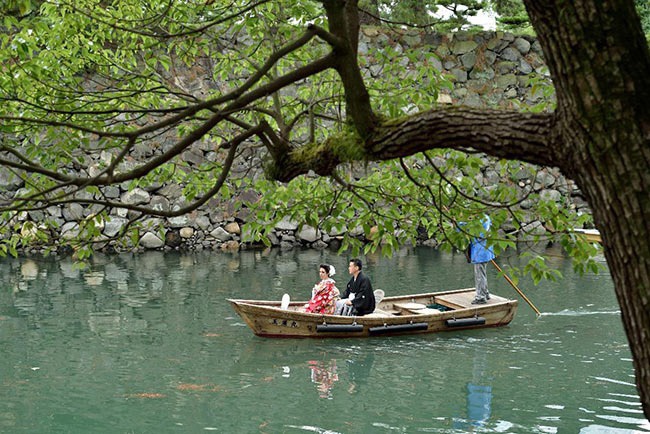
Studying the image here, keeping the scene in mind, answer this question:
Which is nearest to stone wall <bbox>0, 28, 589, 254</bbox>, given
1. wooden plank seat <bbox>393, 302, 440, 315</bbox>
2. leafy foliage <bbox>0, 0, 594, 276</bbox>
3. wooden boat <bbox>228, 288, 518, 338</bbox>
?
wooden plank seat <bbox>393, 302, 440, 315</bbox>

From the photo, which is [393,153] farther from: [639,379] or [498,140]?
[639,379]

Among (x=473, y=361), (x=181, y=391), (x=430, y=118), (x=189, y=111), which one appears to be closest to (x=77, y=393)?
(x=181, y=391)

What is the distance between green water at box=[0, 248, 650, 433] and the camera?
30.1ft

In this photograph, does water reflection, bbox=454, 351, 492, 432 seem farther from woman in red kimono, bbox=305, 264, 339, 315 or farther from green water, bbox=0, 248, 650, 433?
woman in red kimono, bbox=305, 264, 339, 315

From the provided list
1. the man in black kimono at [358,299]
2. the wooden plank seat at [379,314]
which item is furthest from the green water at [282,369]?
the man in black kimono at [358,299]

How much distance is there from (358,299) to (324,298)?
512 millimetres

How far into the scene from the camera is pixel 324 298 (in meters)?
13.0

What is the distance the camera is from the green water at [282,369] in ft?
30.1

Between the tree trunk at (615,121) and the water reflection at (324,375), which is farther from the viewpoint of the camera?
the water reflection at (324,375)

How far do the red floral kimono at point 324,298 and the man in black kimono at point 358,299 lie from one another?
17 cm

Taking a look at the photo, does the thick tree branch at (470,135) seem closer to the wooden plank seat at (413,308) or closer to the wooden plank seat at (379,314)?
the wooden plank seat at (379,314)

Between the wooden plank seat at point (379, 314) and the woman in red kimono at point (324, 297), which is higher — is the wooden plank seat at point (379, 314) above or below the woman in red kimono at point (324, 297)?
below

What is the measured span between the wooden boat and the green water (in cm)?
17

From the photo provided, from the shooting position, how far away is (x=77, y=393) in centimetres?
1023
